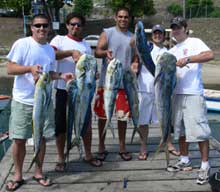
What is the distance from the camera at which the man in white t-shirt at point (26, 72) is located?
491 cm

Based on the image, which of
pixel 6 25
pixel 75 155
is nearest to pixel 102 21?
pixel 6 25

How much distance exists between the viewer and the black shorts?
5688 mm

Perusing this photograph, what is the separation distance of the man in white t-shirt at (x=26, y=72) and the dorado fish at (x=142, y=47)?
2.94 ft

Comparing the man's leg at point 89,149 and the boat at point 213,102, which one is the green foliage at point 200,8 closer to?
the boat at point 213,102

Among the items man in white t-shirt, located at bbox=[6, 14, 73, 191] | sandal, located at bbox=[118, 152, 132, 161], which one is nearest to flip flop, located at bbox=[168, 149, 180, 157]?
sandal, located at bbox=[118, 152, 132, 161]

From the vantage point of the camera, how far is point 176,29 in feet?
17.6

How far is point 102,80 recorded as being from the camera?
5.92 metres

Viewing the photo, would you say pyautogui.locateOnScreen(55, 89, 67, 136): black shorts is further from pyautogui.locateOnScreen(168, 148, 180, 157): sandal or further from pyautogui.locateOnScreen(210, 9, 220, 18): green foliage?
pyautogui.locateOnScreen(210, 9, 220, 18): green foliage

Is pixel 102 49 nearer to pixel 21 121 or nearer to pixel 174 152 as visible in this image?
pixel 21 121

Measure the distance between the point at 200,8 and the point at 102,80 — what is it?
4786 cm

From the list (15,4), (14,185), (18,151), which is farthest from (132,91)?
(15,4)

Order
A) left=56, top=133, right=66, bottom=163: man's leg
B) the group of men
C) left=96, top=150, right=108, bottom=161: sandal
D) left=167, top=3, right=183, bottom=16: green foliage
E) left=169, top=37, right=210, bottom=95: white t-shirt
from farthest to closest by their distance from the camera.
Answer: left=167, top=3, right=183, bottom=16: green foliage < left=96, top=150, right=108, bottom=161: sandal < left=56, top=133, right=66, bottom=163: man's leg < left=169, top=37, right=210, bottom=95: white t-shirt < the group of men

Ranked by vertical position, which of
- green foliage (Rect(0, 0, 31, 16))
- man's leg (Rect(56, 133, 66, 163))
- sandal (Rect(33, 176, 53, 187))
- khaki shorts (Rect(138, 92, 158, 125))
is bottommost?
sandal (Rect(33, 176, 53, 187))

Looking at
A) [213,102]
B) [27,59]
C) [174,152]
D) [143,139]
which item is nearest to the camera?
[27,59]
